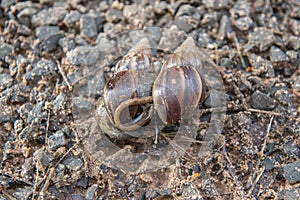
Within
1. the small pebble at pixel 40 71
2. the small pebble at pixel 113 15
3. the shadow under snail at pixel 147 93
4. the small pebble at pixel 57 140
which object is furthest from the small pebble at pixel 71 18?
the small pebble at pixel 57 140

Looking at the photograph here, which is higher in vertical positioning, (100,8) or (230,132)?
(100,8)

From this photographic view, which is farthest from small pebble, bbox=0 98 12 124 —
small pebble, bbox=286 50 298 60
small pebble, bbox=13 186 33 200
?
small pebble, bbox=286 50 298 60

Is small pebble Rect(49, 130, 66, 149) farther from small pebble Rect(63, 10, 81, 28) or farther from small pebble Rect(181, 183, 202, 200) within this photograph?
small pebble Rect(63, 10, 81, 28)

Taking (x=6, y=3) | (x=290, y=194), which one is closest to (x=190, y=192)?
(x=290, y=194)

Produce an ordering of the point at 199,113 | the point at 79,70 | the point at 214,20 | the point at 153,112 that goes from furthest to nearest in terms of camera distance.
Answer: the point at 214,20, the point at 79,70, the point at 199,113, the point at 153,112

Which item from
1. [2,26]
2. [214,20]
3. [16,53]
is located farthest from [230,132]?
[2,26]

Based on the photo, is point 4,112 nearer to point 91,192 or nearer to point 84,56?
point 84,56

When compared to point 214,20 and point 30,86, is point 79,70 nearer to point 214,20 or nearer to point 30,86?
point 30,86
